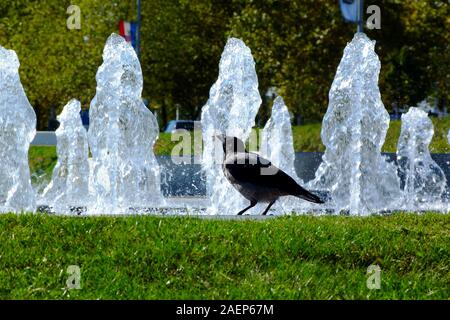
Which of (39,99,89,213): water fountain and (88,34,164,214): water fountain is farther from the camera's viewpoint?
(39,99,89,213): water fountain

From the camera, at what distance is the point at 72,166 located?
14.9 m

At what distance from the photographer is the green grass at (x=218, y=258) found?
22.8 feet

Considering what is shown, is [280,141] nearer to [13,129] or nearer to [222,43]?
[13,129]

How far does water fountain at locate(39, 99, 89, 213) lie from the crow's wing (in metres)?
4.70

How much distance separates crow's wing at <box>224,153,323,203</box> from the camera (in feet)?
30.6

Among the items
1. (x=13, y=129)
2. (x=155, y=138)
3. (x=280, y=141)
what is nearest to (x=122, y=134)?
(x=155, y=138)

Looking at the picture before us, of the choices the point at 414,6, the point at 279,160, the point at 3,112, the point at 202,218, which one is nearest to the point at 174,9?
the point at 414,6

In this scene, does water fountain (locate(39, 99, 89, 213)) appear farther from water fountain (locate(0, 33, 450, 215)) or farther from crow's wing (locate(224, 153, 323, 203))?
crow's wing (locate(224, 153, 323, 203))

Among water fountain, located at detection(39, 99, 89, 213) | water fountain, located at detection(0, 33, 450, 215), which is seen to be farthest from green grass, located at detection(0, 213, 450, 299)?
water fountain, located at detection(39, 99, 89, 213)

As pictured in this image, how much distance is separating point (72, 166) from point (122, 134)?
6.13ft

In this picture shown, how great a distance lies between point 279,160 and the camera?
14.7 m
